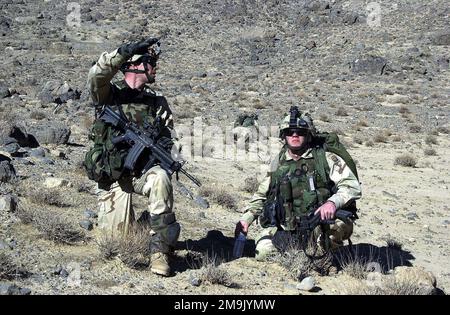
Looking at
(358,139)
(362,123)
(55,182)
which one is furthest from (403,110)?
(55,182)

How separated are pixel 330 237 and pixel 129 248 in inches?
70.2

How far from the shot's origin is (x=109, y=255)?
4539mm

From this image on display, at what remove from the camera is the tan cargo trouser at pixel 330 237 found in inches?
194

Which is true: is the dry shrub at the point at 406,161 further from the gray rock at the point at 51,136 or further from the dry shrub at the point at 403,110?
the dry shrub at the point at 403,110

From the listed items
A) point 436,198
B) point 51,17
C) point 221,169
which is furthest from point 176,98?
point 51,17

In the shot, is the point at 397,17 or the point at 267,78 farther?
the point at 397,17

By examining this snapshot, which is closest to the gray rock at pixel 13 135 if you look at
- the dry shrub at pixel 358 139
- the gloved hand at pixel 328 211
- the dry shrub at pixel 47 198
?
the dry shrub at pixel 47 198

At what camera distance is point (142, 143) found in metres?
4.69

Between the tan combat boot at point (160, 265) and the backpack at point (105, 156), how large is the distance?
0.81 m

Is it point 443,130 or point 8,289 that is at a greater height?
point 443,130

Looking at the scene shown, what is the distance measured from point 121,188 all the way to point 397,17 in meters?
39.0

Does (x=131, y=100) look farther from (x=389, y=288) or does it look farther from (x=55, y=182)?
(x=389, y=288)

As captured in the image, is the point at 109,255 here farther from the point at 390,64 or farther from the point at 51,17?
the point at 51,17

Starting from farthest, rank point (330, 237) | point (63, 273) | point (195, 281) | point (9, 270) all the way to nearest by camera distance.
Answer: point (330, 237), point (195, 281), point (63, 273), point (9, 270)
